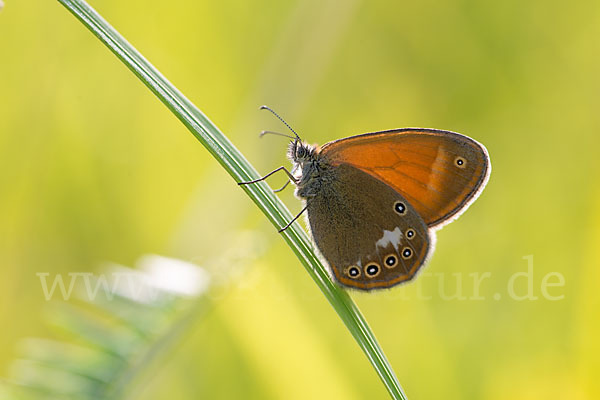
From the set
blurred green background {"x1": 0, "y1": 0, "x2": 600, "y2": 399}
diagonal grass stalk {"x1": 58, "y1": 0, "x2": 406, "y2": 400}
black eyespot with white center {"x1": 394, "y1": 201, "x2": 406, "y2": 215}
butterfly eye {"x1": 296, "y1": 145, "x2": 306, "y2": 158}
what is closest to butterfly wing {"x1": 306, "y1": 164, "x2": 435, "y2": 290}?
black eyespot with white center {"x1": 394, "y1": 201, "x2": 406, "y2": 215}

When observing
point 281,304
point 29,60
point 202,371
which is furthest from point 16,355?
point 29,60

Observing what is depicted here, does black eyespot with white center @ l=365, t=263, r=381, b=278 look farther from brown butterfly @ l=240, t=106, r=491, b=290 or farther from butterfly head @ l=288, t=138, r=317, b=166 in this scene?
butterfly head @ l=288, t=138, r=317, b=166

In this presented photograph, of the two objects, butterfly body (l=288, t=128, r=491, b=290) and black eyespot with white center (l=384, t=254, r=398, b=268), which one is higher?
butterfly body (l=288, t=128, r=491, b=290)

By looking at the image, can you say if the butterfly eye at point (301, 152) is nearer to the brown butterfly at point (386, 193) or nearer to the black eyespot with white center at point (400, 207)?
the brown butterfly at point (386, 193)

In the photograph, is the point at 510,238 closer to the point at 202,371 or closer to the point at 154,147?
the point at 202,371

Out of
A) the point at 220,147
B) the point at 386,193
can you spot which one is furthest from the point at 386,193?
the point at 220,147

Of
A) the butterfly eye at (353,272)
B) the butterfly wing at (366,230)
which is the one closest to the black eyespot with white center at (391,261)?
the butterfly wing at (366,230)

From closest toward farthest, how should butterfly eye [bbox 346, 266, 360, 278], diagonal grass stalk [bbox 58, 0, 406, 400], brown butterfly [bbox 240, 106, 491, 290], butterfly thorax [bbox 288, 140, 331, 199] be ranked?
diagonal grass stalk [bbox 58, 0, 406, 400]
butterfly eye [bbox 346, 266, 360, 278]
brown butterfly [bbox 240, 106, 491, 290]
butterfly thorax [bbox 288, 140, 331, 199]

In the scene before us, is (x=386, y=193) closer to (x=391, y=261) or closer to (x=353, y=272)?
(x=391, y=261)
